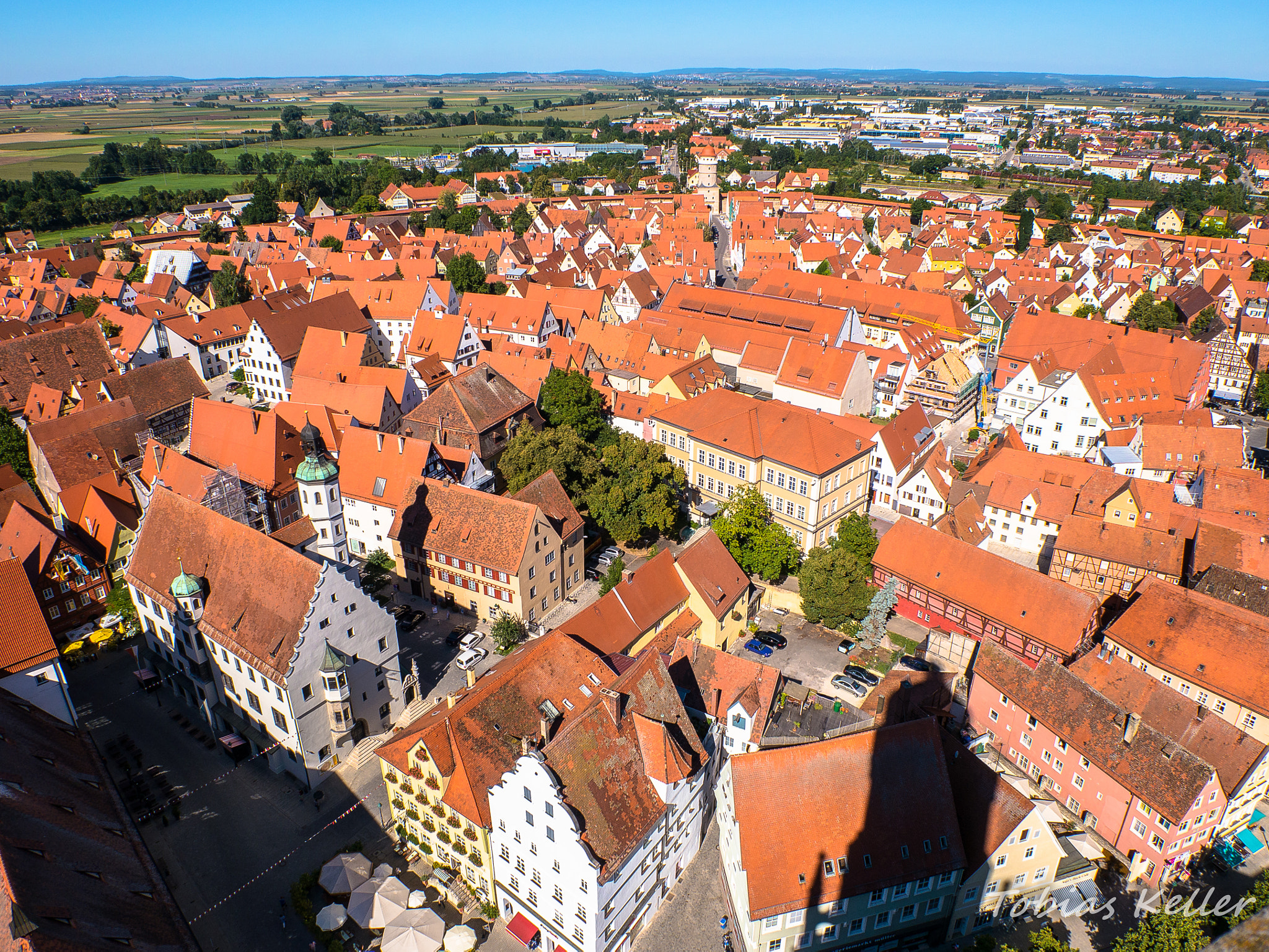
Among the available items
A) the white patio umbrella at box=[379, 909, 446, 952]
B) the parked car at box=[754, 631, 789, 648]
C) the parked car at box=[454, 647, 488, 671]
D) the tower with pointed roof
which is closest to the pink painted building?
the parked car at box=[754, 631, 789, 648]

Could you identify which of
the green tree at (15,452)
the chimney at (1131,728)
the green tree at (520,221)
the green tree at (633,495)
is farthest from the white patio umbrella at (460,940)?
the green tree at (520,221)

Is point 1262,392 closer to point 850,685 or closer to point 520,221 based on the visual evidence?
point 850,685

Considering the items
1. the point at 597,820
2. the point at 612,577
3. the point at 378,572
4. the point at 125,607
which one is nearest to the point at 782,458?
the point at 612,577

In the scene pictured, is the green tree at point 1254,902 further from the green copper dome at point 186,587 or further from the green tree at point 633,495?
the green copper dome at point 186,587

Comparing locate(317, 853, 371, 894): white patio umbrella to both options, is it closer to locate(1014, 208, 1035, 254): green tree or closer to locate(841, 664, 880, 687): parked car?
locate(841, 664, 880, 687): parked car

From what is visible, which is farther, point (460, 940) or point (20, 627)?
point (20, 627)

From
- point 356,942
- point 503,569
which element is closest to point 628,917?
point 356,942

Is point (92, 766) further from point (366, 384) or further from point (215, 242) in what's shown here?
point (215, 242)
